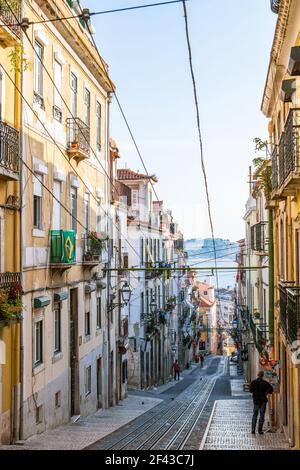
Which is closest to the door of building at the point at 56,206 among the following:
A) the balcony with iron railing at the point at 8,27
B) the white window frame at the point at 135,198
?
the balcony with iron railing at the point at 8,27

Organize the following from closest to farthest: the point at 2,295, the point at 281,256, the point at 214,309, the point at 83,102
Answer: the point at 2,295, the point at 281,256, the point at 83,102, the point at 214,309

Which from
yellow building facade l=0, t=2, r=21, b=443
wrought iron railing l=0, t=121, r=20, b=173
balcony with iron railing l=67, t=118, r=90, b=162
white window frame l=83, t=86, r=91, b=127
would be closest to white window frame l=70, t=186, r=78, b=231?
balcony with iron railing l=67, t=118, r=90, b=162

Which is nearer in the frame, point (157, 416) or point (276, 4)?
point (276, 4)

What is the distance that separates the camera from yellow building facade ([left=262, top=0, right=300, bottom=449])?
11.4 m

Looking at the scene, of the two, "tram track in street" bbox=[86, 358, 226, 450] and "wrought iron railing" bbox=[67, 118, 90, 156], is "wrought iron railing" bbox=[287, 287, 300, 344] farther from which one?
"wrought iron railing" bbox=[67, 118, 90, 156]

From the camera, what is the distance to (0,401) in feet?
43.7

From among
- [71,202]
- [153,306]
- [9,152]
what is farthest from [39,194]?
[153,306]

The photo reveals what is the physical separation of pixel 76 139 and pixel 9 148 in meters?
5.88

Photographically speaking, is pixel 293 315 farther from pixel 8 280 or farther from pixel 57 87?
pixel 57 87

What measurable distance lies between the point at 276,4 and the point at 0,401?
1045 centimetres

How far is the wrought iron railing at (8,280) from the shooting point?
1333 centimetres

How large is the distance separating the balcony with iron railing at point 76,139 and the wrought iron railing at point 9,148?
476cm
